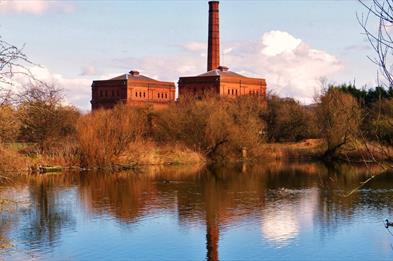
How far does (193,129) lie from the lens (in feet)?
121

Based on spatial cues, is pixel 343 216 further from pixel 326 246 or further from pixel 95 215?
pixel 95 215

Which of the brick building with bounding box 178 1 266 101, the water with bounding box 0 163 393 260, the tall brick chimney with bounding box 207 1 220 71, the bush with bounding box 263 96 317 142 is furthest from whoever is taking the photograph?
the tall brick chimney with bounding box 207 1 220 71

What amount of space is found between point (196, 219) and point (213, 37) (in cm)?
4456

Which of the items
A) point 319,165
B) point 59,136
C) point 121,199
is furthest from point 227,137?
point 121,199

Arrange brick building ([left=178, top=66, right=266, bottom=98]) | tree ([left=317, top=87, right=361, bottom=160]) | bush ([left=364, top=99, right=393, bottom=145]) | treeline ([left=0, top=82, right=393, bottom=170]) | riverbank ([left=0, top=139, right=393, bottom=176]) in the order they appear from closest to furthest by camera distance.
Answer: bush ([left=364, top=99, right=393, bottom=145]), riverbank ([left=0, top=139, right=393, bottom=176]), treeline ([left=0, top=82, right=393, bottom=170]), tree ([left=317, top=87, right=361, bottom=160]), brick building ([left=178, top=66, right=266, bottom=98])

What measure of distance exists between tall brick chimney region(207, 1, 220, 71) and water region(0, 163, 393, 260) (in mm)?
35116

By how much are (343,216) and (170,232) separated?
524 centimetres

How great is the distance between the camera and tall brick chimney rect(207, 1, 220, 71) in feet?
193

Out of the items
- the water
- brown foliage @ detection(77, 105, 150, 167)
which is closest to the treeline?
brown foliage @ detection(77, 105, 150, 167)

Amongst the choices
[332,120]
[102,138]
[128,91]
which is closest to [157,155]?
[102,138]

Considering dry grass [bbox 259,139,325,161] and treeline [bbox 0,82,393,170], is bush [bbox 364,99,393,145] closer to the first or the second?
treeline [bbox 0,82,393,170]

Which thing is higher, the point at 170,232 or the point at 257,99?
the point at 257,99

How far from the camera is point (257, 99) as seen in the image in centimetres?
4888

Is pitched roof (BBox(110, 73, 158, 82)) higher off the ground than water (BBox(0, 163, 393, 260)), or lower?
higher
